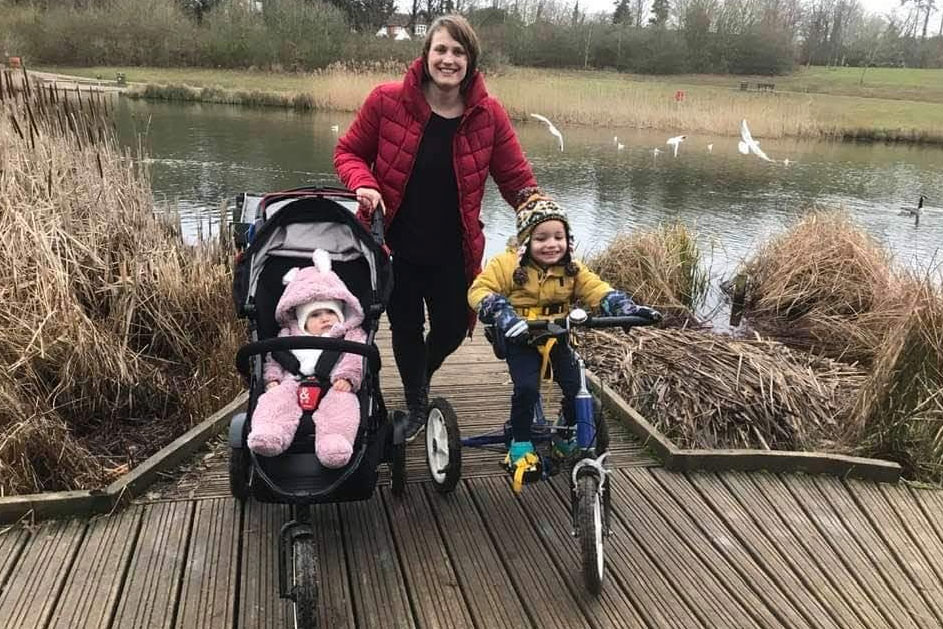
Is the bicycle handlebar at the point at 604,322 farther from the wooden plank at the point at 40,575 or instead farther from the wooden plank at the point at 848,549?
the wooden plank at the point at 40,575

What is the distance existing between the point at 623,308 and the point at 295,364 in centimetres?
115

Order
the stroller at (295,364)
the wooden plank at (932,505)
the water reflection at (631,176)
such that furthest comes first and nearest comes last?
the water reflection at (631,176)
the wooden plank at (932,505)
the stroller at (295,364)

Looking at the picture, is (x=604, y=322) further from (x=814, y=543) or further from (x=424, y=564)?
(x=814, y=543)

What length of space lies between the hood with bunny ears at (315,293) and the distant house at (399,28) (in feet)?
118

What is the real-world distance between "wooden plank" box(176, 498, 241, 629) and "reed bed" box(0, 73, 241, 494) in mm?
675

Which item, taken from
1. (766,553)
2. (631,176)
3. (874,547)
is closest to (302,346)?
(766,553)

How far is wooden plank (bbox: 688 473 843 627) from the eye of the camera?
238 cm

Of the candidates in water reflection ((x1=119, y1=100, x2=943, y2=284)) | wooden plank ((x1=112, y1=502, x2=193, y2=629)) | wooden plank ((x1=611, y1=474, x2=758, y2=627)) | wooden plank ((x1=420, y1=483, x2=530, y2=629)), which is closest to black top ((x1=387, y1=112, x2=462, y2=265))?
wooden plank ((x1=420, y1=483, x2=530, y2=629))

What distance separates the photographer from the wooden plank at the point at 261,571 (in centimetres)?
220

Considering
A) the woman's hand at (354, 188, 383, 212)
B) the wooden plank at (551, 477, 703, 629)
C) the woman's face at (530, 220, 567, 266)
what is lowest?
the wooden plank at (551, 477, 703, 629)

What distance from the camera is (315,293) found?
2.54m

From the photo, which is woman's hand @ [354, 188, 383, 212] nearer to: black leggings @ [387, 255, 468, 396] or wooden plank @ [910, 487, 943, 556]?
black leggings @ [387, 255, 468, 396]

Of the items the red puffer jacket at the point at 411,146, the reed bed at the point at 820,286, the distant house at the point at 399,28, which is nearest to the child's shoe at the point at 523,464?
the red puffer jacket at the point at 411,146

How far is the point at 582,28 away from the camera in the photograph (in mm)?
41875
